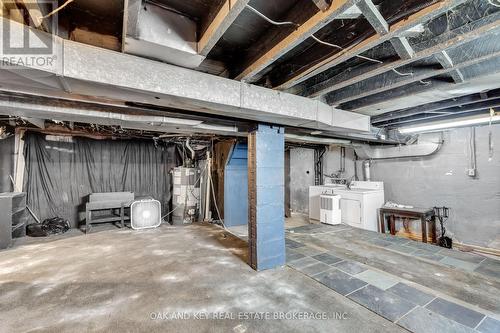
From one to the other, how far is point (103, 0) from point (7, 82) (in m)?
1.03

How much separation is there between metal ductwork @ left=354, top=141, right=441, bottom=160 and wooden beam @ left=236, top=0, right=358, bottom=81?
15.2 feet

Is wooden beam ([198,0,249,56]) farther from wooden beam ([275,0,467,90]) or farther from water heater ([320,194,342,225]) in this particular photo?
water heater ([320,194,342,225])

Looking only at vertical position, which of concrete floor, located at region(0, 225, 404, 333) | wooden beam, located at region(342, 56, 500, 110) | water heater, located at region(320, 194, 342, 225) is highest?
wooden beam, located at region(342, 56, 500, 110)

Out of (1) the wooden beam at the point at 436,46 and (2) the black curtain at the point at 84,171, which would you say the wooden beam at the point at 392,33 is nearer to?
(1) the wooden beam at the point at 436,46

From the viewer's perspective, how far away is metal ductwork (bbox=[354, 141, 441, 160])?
486 cm

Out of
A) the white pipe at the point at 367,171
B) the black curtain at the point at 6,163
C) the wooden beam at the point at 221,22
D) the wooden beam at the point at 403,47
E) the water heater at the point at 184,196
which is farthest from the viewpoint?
the white pipe at the point at 367,171

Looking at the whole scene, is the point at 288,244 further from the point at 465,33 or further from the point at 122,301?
the point at 465,33

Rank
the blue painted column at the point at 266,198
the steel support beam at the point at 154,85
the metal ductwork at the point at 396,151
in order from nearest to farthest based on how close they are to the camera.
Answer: the steel support beam at the point at 154,85 < the blue painted column at the point at 266,198 < the metal ductwork at the point at 396,151

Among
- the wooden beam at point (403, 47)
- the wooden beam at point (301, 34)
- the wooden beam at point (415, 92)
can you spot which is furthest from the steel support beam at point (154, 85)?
the wooden beam at point (403, 47)

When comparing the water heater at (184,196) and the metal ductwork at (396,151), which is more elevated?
the metal ductwork at (396,151)

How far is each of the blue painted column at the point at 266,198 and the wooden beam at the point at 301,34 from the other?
1213 mm

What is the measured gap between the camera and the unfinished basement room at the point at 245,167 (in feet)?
4.89

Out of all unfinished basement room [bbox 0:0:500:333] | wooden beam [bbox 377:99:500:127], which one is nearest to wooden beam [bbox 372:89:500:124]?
unfinished basement room [bbox 0:0:500:333]

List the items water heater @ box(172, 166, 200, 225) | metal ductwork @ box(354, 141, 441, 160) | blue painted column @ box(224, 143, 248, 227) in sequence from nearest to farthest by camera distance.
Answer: metal ductwork @ box(354, 141, 441, 160)
blue painted column @ box(224, 143, 248, 227)
water heater @ box(172, 166, 200, 225)
